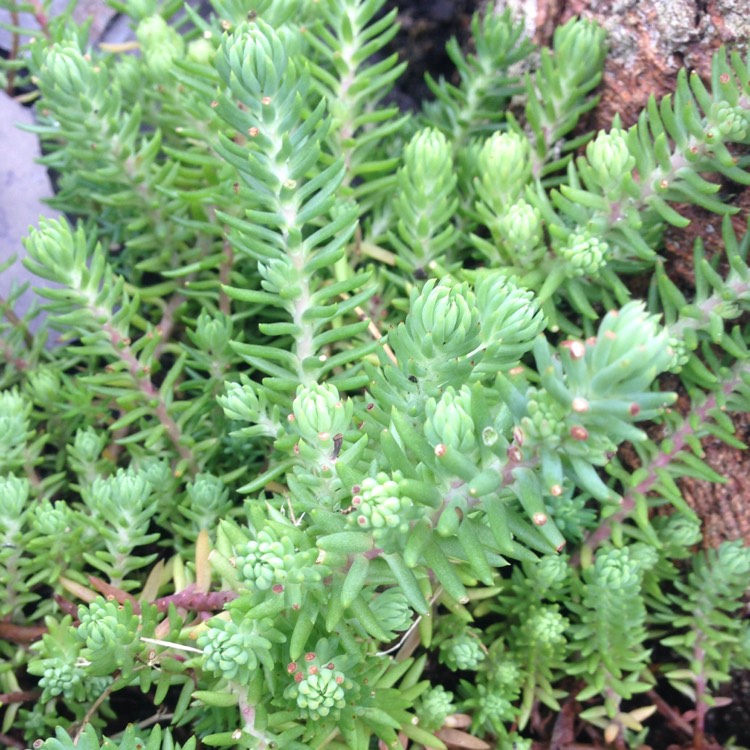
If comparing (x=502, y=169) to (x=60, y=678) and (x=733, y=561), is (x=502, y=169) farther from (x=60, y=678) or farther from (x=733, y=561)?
(x=60, y=678)

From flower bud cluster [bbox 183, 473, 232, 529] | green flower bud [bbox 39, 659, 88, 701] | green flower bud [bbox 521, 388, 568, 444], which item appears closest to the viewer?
green flower bud [bbox 521, 388, 568, 444]

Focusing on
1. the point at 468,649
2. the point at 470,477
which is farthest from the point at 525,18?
the point at 468,649

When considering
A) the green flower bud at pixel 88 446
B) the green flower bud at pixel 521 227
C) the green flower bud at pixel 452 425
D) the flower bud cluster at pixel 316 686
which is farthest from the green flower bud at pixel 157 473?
the green flower bud at pixel 521 227

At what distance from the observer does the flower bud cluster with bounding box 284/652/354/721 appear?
60.1 inches

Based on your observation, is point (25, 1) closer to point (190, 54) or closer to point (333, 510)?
point (190, 54)

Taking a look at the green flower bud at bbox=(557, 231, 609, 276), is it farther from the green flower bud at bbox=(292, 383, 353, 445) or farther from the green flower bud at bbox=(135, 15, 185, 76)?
the green flower bud at bbox=(135, 15, 185, 76)

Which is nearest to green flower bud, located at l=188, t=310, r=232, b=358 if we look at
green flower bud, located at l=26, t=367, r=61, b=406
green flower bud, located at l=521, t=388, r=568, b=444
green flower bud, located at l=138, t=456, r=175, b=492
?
green flower bud, located at l=138, t=456, r=175, b=492

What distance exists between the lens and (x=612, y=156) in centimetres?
195

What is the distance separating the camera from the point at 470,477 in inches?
53.0

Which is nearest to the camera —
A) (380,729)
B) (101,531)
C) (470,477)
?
(470,477)

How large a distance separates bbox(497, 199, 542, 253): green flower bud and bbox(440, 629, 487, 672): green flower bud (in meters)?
1.06

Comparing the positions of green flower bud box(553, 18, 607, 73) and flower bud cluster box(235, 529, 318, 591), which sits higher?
green flower bud box(553, 18, 607, 73)

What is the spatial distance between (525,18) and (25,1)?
1821 millimetres

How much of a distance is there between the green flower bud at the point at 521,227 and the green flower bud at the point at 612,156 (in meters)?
0.21
